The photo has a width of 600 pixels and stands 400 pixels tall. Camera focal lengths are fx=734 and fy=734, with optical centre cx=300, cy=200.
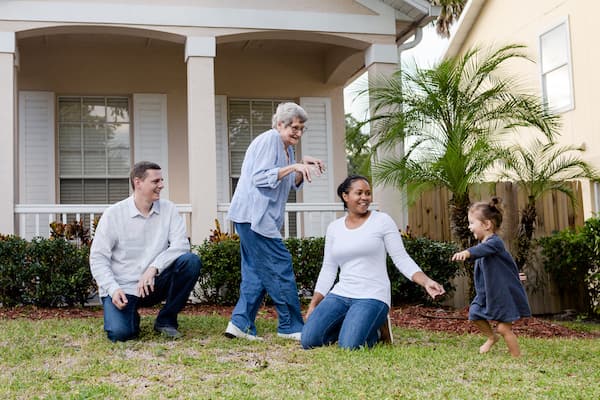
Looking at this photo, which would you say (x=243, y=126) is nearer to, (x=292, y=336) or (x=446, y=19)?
(x=292, y=336)

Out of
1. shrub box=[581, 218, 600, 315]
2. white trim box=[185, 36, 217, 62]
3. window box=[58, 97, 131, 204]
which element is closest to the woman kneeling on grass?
white trim box=[185, 36, 217, 62]

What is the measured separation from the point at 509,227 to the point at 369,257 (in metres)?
5.29

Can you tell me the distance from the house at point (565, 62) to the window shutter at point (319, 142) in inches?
107

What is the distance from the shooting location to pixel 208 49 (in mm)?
9375

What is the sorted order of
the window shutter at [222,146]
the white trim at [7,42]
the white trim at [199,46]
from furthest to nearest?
the window shutter at [222,146], the white trim at [199,46], the white trim at [7,42]

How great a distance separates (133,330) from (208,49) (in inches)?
182

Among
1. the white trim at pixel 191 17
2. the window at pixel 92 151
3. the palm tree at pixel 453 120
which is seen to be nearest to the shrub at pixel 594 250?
the palm tree at pixel 453 120

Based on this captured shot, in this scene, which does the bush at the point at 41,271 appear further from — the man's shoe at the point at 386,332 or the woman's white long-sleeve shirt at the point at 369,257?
the man's shoe at the point at 386,332

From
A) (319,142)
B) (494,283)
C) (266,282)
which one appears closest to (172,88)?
(319,142)

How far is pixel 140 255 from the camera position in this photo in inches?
231

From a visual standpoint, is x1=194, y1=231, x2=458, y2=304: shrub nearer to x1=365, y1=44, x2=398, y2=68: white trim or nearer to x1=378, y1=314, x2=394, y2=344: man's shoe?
x1=365, y1=44, x2=398, y2=68: white trim

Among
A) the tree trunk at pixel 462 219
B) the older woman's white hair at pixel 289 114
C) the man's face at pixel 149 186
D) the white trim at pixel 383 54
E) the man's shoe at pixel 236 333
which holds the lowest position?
the man's shoe at pixel 236 333

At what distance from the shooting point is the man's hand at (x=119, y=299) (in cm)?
544

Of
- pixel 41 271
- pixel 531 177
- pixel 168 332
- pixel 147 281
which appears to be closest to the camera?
pixel 147 281
